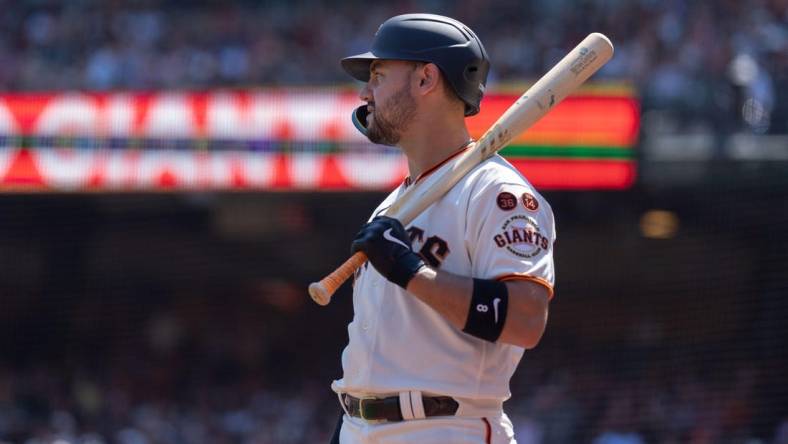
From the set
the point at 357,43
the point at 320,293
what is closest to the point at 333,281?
the point at 320,293

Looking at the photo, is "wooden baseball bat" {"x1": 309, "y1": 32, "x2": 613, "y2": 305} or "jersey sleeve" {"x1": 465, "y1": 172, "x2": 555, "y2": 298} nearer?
"jersey sleeve" {"x1": 465, "y1": 172, "x2": 555, "y2": 298}

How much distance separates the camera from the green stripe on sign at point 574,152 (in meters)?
7.56

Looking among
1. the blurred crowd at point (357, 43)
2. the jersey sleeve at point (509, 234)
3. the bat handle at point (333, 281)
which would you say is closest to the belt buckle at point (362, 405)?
the bat handle at point (333, 281)

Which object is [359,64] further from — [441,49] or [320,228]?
[320,228]

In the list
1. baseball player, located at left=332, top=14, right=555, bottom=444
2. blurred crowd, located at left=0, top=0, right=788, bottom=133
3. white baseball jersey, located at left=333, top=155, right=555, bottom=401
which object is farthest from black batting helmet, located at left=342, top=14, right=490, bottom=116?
blurred crowd, located at left=0, top=0, right=788, bottom=133

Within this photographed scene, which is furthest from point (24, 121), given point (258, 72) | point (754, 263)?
point (754, 263)

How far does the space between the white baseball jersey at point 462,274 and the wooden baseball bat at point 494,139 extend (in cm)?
3

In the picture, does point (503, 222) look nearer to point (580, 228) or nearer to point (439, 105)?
point (439, 105)

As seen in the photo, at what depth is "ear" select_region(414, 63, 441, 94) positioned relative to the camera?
102 inches

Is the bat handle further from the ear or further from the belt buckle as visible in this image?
the ear

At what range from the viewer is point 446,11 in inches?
381

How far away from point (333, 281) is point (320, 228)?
5.83 m

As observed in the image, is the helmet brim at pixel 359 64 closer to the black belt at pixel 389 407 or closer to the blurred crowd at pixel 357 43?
the black belt at pixel 389 407

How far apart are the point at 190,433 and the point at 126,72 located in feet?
8.06
